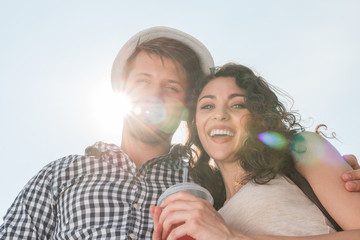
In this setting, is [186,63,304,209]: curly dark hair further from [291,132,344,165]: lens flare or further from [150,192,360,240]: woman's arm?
[150,192,360,240]: woman's arm

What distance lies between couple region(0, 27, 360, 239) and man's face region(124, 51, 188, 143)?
1cm

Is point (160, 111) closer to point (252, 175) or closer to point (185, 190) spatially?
point (252, 175)

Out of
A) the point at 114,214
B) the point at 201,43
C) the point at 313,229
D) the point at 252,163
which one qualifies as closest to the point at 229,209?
the point at 252,163

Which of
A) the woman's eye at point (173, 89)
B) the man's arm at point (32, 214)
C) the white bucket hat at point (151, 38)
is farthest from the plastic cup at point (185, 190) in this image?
the white bucket hat at point (151, 38)

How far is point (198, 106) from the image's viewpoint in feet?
12.7

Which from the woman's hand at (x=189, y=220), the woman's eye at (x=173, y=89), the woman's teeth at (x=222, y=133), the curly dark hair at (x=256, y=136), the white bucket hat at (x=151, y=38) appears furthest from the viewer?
the white bucket hat at (x=151, y=38)

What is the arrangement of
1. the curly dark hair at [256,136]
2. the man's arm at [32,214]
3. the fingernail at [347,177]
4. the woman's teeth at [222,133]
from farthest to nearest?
the man's arm at [32,214], the woman's teeth at [222,133], the curly dark hair at [256,136], the fingernail at [347,177]

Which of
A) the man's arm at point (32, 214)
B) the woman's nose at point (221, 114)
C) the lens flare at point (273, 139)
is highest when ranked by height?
the woman's nose at point (221, 114)

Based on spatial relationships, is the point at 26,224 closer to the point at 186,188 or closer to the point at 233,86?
the point at 186,188

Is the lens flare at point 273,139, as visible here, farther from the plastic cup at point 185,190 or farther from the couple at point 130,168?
the plastic cup at point 185,190

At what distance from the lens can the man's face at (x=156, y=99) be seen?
4.58 metres

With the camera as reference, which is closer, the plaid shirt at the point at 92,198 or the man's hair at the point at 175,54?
the plaid shirt at the point at 92,198

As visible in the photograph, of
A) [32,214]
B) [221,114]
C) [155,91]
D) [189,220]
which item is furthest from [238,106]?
[32,214]

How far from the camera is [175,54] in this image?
16.2ft
